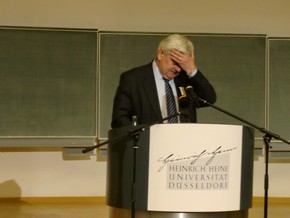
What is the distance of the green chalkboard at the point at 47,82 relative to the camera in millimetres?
5512

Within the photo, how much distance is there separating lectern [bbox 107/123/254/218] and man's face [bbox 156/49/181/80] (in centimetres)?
58

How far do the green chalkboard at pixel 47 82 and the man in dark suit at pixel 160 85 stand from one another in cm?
259

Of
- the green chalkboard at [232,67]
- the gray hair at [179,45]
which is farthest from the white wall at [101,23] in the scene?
the gray hair at [179,45]

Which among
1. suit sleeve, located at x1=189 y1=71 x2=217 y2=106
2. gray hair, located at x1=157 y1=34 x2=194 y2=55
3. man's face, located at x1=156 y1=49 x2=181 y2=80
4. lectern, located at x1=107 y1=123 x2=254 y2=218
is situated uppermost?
gray hair, located at x1=157 y1=34 x2=194 y2=55

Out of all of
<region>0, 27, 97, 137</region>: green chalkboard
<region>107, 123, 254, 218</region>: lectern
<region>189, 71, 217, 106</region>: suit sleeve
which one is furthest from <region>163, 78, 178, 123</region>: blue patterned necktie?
<region>0, 27, 97, 137</region>: green chalkboard

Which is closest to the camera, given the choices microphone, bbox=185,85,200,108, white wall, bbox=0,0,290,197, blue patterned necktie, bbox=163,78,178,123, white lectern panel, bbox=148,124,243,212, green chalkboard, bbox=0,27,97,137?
white lectern panel, bbox=148,124,243,212

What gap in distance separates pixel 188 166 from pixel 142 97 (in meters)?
0.66

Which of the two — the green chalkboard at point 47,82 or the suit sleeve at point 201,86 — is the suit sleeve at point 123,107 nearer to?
Answer: the suit sleeve at point 201,86

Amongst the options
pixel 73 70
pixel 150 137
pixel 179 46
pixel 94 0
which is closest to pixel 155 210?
pixel 150 137

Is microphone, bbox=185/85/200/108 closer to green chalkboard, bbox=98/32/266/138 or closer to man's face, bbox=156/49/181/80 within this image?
man's face, bbox=156/49/181/80

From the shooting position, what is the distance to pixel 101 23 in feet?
18.9

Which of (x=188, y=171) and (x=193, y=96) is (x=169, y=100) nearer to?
(x=193, y=96)

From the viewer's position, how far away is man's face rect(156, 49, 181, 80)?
293 cm

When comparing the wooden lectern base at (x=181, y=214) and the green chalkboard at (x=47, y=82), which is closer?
the wooden lectern base at (x=181, y=214)
